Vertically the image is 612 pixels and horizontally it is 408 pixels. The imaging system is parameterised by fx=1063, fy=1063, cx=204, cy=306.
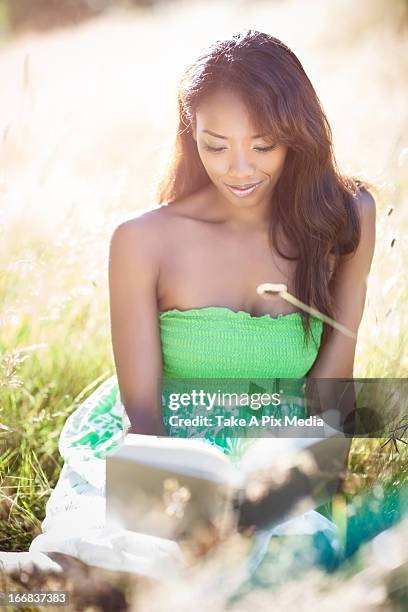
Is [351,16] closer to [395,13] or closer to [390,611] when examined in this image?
[395,13]

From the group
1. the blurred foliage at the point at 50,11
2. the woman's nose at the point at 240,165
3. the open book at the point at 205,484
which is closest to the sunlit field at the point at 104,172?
the blurred foliage at the point at 50,11

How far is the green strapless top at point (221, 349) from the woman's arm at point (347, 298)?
50mm

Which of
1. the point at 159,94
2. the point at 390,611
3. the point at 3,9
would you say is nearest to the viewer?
the point at 390,611

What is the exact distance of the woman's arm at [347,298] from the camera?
229cm

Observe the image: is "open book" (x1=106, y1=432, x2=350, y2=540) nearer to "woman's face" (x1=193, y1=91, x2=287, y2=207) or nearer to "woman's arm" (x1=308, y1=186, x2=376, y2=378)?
"woman's arm" (x1=308, y1=186, x2=376, y2=378)

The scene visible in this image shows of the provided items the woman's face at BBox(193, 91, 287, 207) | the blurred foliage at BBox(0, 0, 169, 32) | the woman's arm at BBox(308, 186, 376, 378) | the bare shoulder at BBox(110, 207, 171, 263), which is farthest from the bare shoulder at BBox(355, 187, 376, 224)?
the blurred foliage at BBox(0, 0, 169, 32)

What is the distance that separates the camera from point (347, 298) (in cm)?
229

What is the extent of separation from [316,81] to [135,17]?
0.41 meters

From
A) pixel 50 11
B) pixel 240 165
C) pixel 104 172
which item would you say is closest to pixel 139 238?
pixel 240 165

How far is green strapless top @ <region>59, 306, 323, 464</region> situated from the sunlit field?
0.59 feet

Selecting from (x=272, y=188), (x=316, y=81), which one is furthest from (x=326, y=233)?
(x=316, y=81)

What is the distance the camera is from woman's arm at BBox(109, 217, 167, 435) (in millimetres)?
2189

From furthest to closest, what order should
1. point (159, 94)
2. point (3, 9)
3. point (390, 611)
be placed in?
point (159, 94), point (3, 9), point (390, 611)

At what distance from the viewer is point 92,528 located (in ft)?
6.75
